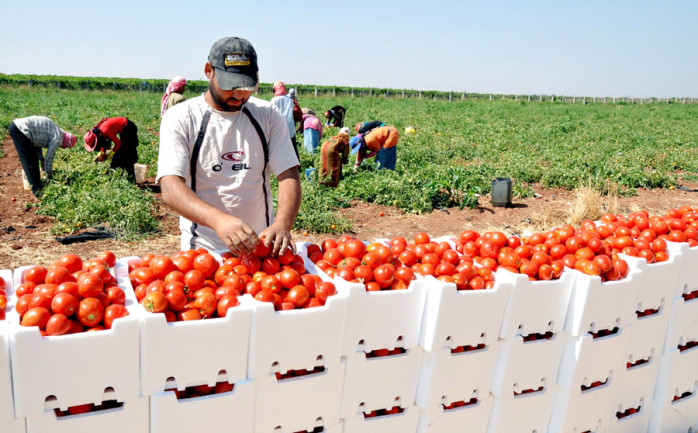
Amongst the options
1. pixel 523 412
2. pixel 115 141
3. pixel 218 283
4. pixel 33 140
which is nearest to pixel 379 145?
pixel 115 141

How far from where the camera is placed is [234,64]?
8.96ft

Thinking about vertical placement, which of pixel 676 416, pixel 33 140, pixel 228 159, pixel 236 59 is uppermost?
pixel 236 59

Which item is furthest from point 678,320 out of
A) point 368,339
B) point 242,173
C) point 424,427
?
point 242,173

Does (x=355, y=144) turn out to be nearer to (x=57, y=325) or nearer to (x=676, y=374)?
(x=676, y=374)

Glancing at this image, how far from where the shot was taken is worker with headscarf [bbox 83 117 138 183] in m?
9.01

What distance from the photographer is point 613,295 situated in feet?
9.29

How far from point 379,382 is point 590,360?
128cm

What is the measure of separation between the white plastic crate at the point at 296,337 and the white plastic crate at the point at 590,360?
4.60 feet

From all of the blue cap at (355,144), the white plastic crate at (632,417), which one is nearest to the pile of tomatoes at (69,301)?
the white plastic crate at (632,417)

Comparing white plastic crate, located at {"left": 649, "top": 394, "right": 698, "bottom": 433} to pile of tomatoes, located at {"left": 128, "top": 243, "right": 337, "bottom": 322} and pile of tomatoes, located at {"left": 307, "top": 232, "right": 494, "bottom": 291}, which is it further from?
pile of tomatoes, located at {"left": 128, "top": 243, "right": 337, "bottom": 322}

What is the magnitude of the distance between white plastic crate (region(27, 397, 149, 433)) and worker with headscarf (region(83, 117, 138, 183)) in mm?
7882

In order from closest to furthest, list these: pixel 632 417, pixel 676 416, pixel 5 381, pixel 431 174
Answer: pixel 5 381, pixel 632 417, pixel 676 416, pixel 431 174

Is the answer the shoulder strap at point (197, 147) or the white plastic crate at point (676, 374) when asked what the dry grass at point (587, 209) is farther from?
the shoulder strap at point (197, 147)

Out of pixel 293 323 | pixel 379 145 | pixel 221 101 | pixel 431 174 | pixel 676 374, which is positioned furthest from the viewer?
pixel 379 145
